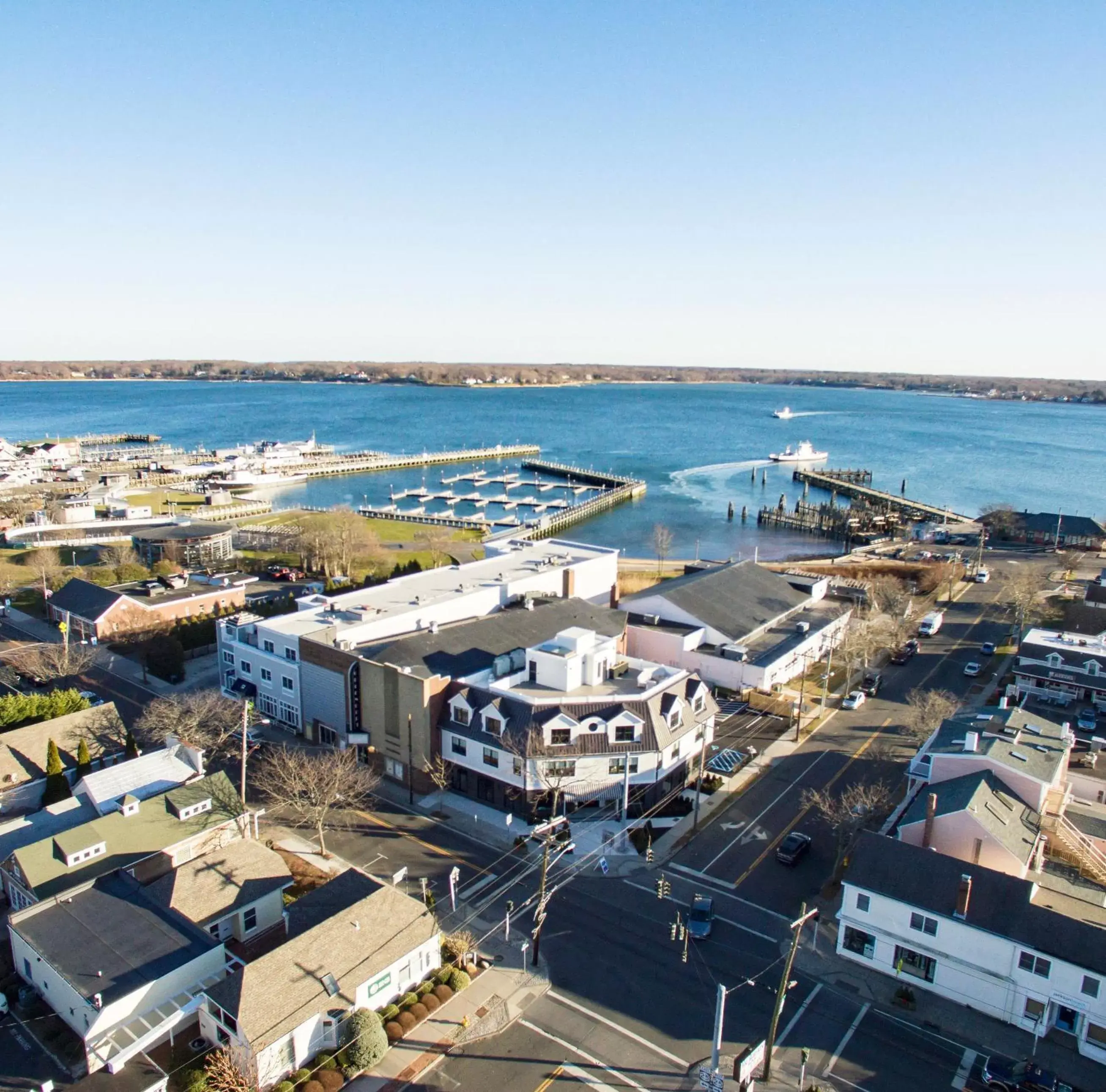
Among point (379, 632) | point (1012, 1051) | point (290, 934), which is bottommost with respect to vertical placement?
point (1012, 1051)

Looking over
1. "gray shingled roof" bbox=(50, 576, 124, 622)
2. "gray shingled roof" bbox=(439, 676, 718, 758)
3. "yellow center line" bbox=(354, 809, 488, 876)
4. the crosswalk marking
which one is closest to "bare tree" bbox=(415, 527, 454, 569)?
"gray shingled roof" bbox=(50, 576, 124, 622)

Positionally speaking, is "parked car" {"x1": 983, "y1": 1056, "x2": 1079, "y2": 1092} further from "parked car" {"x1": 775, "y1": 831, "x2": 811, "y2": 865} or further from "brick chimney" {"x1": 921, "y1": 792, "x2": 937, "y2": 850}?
"parked car" {"x1": 775, "y1": 831, "x2": 811, "y2": 865}

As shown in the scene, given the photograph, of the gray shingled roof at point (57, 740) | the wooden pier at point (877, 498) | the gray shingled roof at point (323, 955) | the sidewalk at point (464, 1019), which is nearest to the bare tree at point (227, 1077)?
the gray shingled roof at point (323, 955)

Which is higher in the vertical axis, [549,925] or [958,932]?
[958,932]

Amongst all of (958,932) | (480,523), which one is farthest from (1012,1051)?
(480,523)

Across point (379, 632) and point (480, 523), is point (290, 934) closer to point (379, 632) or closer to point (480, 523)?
point (379, 632)

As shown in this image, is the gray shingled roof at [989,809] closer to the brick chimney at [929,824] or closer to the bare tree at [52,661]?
the brick chimney at [929,824]
